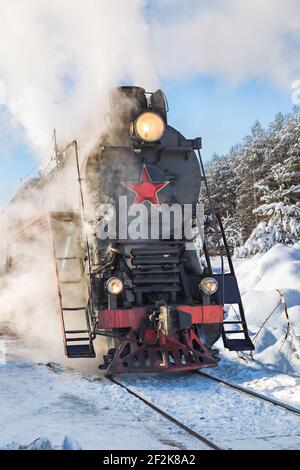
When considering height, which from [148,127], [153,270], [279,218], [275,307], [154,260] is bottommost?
[275,307]

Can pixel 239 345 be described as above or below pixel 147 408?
above

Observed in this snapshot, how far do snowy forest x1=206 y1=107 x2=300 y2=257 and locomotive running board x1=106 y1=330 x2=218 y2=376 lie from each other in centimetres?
2015

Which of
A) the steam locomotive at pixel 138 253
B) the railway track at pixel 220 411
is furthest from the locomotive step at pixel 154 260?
the railway track at pixel 220 411

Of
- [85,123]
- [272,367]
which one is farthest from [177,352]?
[85,123]

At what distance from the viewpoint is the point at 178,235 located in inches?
297

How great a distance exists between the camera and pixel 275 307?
36.9ft

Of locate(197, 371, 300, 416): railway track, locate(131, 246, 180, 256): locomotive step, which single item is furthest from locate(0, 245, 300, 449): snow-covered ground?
locate(131, 246, 180, 256): locomotive step

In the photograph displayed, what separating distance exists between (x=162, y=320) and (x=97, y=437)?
8.04 feet

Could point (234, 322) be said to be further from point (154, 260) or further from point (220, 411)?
point (220, 411)

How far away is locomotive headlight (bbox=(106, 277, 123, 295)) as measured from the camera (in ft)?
22.5

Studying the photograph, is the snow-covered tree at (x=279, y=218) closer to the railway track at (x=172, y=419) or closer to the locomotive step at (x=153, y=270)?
the locomotive step at (x=153, y=270)

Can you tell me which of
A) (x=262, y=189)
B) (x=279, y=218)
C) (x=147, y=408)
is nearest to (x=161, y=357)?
(x=147, y=408)

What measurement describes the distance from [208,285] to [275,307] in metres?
4.37

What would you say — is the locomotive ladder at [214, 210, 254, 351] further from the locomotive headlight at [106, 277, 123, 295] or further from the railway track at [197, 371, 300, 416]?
the locomotive headlight at [106, 277, 123, 295]
